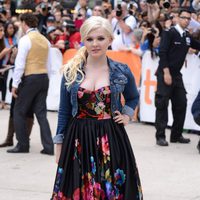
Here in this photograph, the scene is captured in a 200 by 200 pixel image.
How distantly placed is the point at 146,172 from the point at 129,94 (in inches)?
124

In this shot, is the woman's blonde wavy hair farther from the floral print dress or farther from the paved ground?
Answer: the paved ground

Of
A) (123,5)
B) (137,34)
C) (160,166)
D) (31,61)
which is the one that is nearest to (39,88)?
(31,61)

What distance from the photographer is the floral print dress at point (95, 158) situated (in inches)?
198

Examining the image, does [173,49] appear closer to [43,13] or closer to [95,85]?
[95,85]

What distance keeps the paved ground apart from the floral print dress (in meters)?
1.93

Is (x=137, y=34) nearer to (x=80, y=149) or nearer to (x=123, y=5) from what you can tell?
(x=123, y=5)

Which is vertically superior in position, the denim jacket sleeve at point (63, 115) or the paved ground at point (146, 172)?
the denim jacket sleeve at point (63, 115)

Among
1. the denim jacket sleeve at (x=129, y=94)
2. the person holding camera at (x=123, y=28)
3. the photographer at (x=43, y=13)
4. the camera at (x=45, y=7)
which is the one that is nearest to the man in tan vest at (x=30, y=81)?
the person holding camera at (x=123, y=28)

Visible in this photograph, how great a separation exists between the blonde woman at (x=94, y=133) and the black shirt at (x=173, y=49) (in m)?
4.80

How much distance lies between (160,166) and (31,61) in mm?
2111

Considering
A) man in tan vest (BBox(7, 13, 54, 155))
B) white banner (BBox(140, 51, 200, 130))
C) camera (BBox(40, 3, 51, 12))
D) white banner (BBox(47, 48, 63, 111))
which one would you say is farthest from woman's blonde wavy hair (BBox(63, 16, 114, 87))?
camera (BBox(40, 3, 51, 12))

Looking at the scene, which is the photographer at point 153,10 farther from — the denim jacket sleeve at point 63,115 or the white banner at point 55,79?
the denim jacket sleeve at point 63,115

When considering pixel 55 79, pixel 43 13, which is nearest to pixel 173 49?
pixel 55 79

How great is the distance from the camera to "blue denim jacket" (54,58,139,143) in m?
5.04
